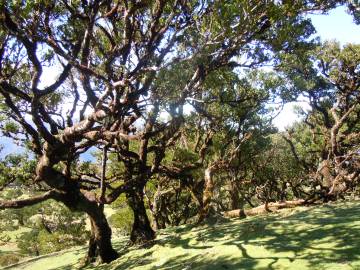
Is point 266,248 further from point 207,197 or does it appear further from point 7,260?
point 7,260

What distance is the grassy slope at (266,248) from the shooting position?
8084 millimetres

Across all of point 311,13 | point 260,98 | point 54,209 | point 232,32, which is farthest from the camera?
point 54,209

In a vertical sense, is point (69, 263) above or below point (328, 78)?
below

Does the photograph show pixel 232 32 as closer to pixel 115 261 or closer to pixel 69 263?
pixel 115 261

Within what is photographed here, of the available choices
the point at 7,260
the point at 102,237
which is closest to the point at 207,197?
the point at 102,237

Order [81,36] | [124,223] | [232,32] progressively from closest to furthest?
1. [232,32]
2. [81,36]
3. [124,223]

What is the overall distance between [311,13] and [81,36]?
793cm

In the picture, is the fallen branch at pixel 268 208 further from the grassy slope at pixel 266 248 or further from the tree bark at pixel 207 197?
the grassy slope at pixel 266 248

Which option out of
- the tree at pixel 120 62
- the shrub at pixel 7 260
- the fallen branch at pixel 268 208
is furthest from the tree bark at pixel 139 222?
the shrub at pixel 7 260

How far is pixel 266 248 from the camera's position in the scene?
9680 millimetres

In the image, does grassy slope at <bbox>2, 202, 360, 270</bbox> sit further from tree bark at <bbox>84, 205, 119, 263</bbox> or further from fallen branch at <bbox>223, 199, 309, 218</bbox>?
fallen branch at <bbox>223, 199, 309, 218</bbox>

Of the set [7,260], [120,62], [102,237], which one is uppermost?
[120,62]

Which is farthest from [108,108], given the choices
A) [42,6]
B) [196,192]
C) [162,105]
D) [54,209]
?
[54,209]

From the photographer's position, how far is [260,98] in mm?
20000
